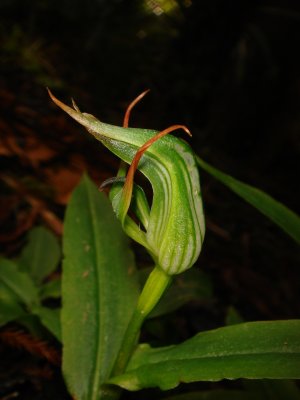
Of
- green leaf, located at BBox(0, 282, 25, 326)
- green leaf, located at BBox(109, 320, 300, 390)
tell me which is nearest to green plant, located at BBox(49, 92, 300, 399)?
green leaf, located at BBox(109, 320, 300, 390)

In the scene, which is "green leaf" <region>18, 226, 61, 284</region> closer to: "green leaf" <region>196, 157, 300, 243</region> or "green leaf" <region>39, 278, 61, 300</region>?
"green leaf" <region>39, 278, 61, 300</region>

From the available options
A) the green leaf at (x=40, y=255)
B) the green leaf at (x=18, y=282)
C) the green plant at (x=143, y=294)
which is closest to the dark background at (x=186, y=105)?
the green leaf at (x=40, y=255)

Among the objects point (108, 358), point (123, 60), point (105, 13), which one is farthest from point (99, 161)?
point (105, 13)

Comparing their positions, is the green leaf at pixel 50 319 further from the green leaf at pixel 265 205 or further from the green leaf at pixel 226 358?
the green leaf at pixel 265 205

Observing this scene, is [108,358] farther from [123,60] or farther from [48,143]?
[123,60]

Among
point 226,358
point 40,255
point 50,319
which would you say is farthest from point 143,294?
point 40,255

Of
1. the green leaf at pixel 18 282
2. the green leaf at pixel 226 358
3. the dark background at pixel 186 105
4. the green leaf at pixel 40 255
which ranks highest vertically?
the green leaf at pixel 226 358
